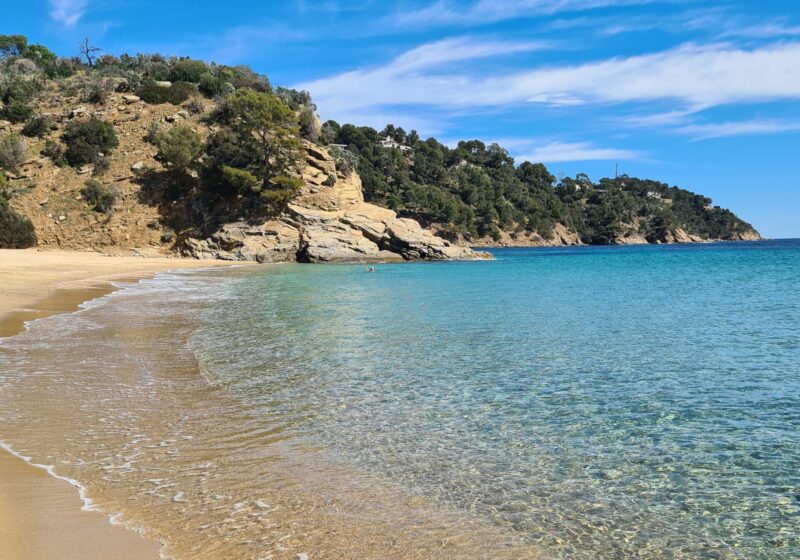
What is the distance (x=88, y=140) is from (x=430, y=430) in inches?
2009

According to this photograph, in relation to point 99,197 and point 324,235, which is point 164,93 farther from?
point 324,235

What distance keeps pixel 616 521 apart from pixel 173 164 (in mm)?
48770

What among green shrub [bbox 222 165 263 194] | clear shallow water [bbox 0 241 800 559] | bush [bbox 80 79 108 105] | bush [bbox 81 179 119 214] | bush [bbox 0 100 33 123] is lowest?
clear shallow water [bbox 0 241 800 559]

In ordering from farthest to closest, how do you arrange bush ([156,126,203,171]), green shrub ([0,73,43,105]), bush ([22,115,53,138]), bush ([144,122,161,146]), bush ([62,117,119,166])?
green shrub ([0,73,43,105]) < bush ([144,122,161,146]) < bush ([22,115,53,138]) < bush ([62,117,119,166]) < bush ([156,126,203,171])

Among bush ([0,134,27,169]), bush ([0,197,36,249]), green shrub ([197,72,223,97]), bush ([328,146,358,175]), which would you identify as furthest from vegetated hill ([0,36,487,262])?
bush ([0,197,36,249])

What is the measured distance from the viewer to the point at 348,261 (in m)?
45.6

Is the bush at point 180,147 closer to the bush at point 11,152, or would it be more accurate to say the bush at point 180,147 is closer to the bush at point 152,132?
the bush at point 152,132

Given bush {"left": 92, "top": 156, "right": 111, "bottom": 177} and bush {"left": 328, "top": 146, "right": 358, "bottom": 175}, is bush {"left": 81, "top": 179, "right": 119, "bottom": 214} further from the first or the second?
bush {"left": 328, "top": 146, "right": 358, "bottom": 175}

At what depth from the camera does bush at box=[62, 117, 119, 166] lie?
4778 cm

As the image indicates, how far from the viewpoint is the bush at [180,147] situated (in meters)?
46.4

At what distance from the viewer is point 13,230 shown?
1442 inches

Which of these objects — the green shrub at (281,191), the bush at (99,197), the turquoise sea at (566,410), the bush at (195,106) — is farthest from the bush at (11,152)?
the turquoise sea at (566,410)

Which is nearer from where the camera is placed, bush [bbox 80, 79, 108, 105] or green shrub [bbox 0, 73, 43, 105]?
green shrub [bbox 0, 73, 43, 105]

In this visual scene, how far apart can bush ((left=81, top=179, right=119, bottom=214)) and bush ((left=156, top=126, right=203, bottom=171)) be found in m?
5.03
